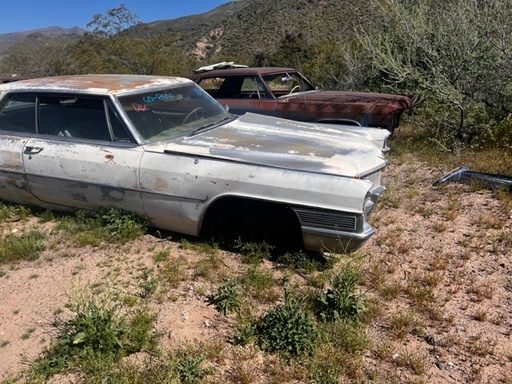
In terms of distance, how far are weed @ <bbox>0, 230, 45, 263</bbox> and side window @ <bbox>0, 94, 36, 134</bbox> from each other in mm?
1070

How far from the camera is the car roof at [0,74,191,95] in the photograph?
4.24m

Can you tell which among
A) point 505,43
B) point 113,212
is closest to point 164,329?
point 113,212

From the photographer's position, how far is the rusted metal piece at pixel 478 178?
488cm

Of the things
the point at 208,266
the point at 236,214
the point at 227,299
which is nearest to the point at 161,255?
the point at 208,266

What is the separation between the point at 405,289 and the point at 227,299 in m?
1.30

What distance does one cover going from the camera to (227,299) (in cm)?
313

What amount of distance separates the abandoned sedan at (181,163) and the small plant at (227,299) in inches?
26.5

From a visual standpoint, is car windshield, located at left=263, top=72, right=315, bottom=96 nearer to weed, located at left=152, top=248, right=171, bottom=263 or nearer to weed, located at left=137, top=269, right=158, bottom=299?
weed, located at left=152, top=248, right=171, bottom=263

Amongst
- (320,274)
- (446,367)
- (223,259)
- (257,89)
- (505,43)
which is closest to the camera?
(446,367)

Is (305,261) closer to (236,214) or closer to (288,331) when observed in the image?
(236,214)

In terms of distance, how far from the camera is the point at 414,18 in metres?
7.35

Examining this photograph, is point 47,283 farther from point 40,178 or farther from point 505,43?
point 505,43

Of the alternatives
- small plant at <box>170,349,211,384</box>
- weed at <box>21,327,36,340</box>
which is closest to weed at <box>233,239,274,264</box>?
small plant at <box>170,349,211,384</box>

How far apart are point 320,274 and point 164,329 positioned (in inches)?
49.7
